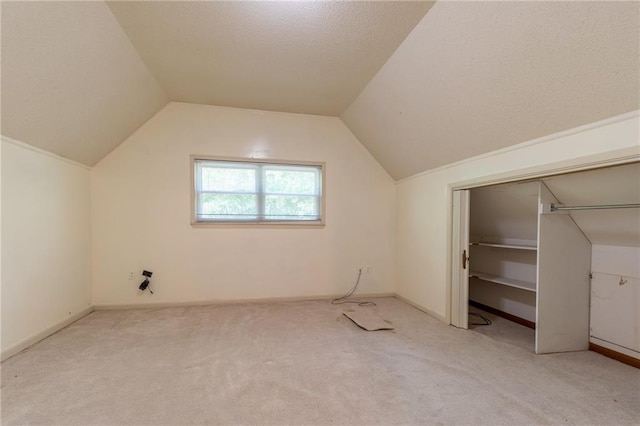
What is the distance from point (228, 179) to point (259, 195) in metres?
0.47

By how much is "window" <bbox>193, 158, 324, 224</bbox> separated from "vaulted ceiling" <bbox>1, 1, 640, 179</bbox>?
0.98 metres

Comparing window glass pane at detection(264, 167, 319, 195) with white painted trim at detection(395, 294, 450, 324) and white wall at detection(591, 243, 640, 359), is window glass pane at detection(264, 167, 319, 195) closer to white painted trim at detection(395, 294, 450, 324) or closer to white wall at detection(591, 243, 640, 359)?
white painted trim at detection(395, 294, 450, 324)

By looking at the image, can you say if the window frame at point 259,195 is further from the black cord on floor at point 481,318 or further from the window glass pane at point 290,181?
the black cord on floor at point 481,318

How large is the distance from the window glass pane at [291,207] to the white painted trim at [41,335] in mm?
2398

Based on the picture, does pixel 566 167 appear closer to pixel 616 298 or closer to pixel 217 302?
pixel 616 298

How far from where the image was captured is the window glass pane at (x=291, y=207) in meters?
3.85

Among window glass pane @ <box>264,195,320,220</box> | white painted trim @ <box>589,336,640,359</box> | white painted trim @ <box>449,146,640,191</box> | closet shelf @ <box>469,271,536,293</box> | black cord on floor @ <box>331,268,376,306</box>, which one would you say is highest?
white painted trim @ <box>449,146,640,191</box>

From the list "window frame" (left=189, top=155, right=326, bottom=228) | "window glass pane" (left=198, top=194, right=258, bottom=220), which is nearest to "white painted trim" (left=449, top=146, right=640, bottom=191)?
"window frame" (left=189, top=155, right=326, bottom=228)

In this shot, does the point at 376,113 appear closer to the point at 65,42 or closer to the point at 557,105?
the point at 557,105

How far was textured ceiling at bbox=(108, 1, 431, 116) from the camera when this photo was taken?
1.98 m

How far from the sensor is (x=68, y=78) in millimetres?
2158

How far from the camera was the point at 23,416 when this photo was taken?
153 cm

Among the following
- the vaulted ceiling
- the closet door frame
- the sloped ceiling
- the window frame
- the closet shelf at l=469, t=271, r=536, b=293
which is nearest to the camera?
the vaulted ceiling

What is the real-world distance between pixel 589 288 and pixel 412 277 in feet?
5.75
